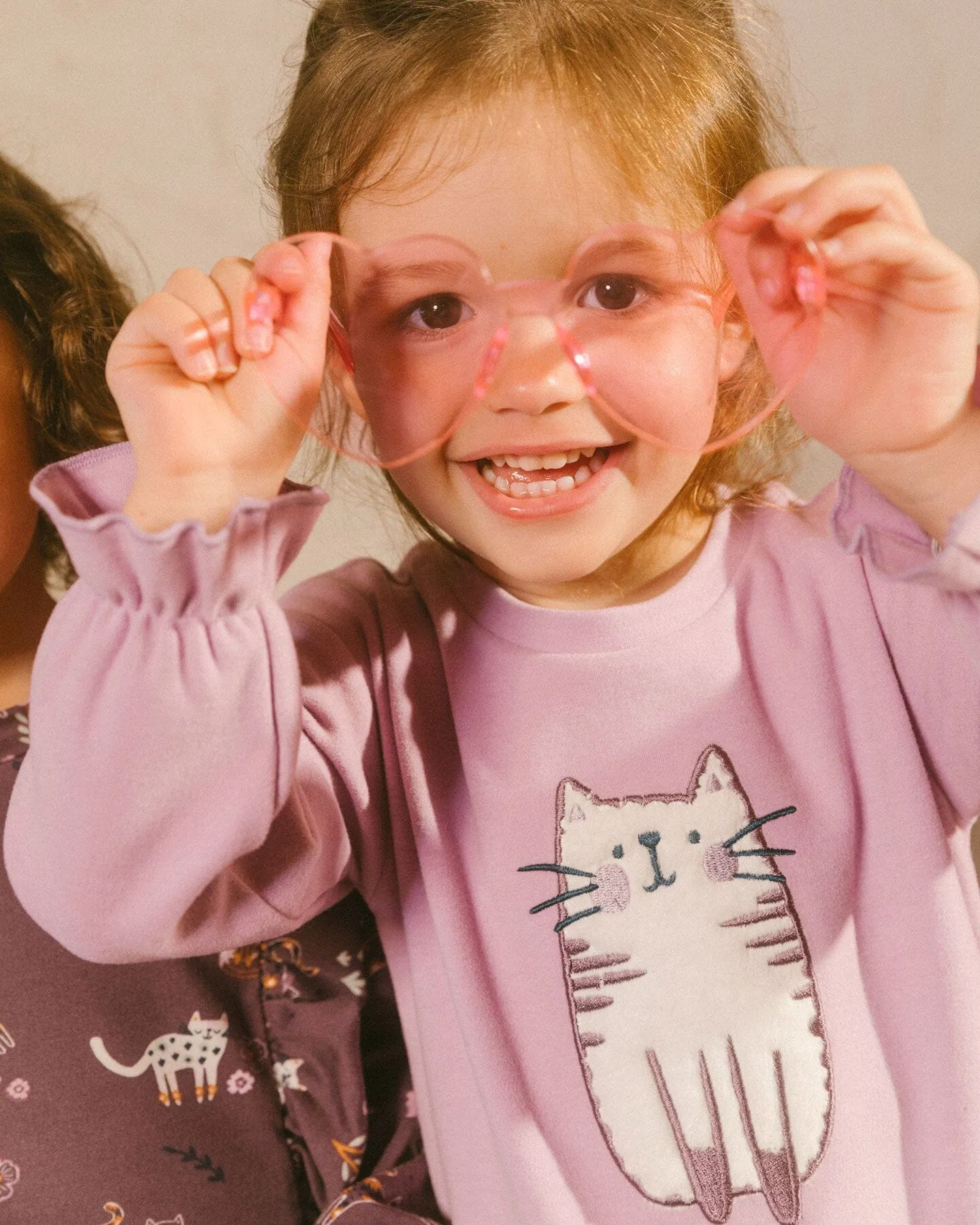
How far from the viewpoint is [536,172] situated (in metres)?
0.59

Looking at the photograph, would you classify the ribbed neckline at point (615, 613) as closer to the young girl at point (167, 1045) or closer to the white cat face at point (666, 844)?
the white cat face at point (666, 844)

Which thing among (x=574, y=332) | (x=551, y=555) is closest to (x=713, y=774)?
(x=551, y=555)

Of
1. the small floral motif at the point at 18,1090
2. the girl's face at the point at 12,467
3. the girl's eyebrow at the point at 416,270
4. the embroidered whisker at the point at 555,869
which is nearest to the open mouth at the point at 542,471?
the girl's eyebrow at the point at 416,270

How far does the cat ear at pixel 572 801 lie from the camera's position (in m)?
0.70

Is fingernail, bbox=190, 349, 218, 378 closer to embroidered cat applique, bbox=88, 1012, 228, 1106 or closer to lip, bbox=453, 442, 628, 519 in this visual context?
lip, bbox=453, 442, 628, 519

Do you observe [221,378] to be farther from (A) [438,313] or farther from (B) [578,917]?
(B) [578,917]

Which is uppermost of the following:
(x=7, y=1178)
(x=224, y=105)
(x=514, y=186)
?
(x=224, y=105)

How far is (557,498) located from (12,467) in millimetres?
384

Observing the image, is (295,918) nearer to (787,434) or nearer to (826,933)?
(826,933)

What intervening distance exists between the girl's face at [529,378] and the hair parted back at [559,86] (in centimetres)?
2

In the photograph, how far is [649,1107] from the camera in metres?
0.67

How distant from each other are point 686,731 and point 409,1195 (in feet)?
1.15

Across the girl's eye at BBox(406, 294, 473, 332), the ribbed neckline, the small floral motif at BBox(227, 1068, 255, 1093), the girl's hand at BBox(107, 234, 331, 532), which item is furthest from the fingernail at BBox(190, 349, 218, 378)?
the small floral motif at BBox(227, 1068, 255, 1093)

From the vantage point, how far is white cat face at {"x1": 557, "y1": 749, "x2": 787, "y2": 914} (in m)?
0.68
